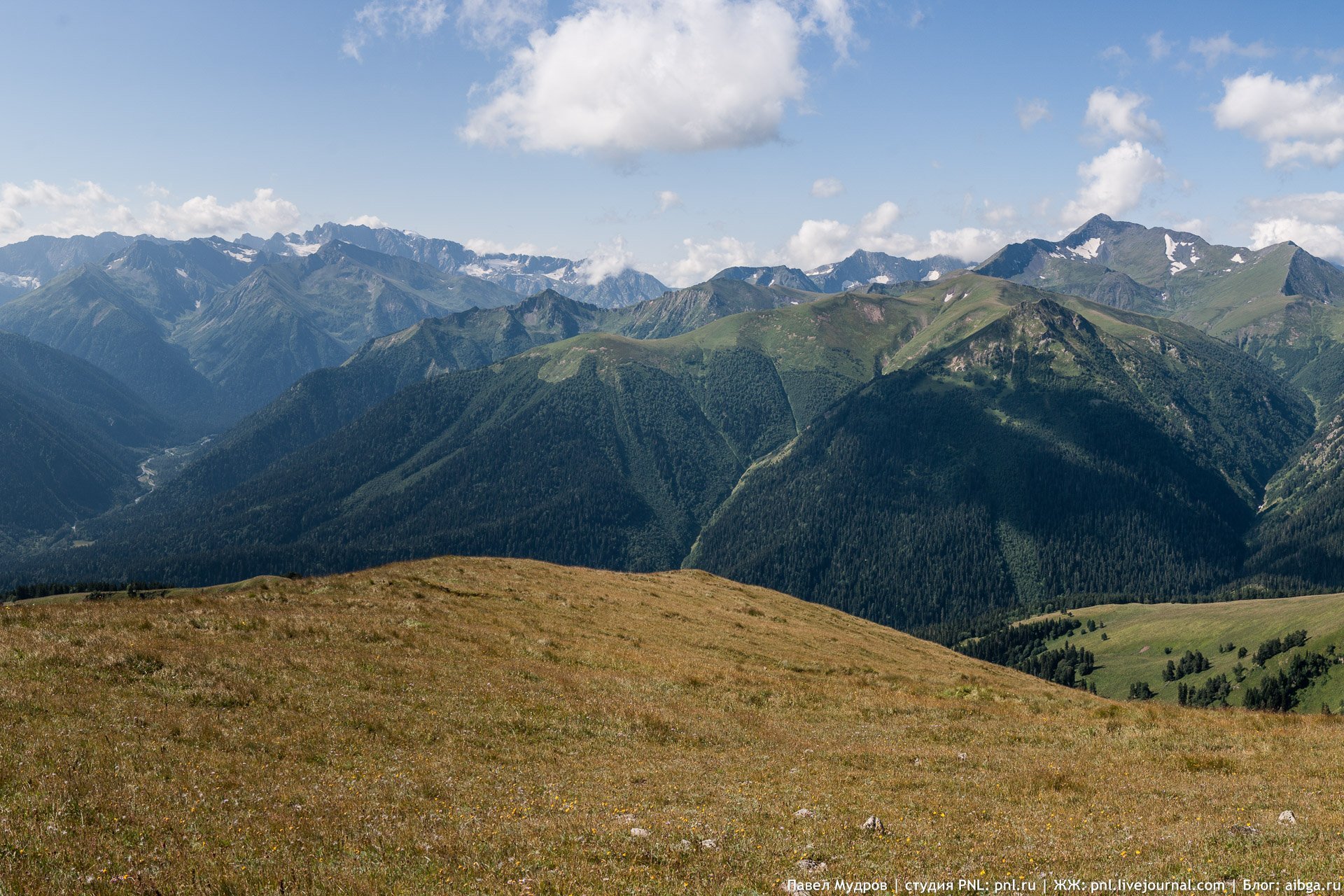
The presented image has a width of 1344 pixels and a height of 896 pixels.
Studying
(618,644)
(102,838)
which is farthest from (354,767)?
(618,644)

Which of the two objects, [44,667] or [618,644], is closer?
[44,667]

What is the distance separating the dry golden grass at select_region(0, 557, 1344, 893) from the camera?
14445 mm

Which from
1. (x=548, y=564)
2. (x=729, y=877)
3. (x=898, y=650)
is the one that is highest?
(x=729, y=877)

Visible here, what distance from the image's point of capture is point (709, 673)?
129 ft

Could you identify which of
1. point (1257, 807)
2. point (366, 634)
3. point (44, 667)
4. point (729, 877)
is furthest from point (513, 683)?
point (1257, 807)

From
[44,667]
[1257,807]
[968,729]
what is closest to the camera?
[1257,807]

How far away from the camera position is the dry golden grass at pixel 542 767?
14.4 metres

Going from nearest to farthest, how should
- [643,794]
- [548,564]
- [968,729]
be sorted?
[643,794], [968,729], [548,564]

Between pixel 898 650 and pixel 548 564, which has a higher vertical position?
pixel 548 564

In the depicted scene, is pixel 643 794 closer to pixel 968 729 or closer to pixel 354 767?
pixel 354 767

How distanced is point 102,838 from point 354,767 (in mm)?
7263

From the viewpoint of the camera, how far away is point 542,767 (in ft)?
75.9

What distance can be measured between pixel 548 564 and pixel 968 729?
4915 cm

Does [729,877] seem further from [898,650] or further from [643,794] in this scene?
[898,650]
